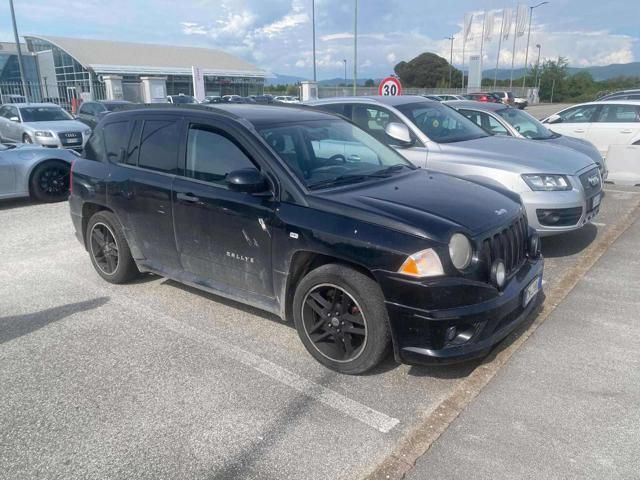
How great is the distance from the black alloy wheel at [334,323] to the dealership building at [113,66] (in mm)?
42875

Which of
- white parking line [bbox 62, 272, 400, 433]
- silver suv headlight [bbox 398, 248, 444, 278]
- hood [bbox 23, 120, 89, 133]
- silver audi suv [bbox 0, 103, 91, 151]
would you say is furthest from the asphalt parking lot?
hood [bbox 23, 120, 89, 133]

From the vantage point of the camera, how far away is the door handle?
412 centimetres

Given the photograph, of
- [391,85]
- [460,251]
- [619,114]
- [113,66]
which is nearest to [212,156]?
[460,251]

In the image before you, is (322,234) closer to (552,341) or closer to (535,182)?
(552,341)

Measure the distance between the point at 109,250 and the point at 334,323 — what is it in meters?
2.84

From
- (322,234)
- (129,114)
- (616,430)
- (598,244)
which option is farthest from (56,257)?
(598,244)

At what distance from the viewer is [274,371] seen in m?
3.61

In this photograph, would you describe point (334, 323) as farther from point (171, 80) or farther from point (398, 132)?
point (171, 80)

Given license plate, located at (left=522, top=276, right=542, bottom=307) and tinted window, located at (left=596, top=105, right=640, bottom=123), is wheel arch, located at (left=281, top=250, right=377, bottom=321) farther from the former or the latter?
tinted window, located at (left=596, top=105, right=640, bottom=123)

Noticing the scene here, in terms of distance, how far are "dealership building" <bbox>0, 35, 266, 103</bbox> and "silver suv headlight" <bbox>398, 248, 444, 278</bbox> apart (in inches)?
1711

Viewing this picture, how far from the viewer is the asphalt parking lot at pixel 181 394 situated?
2.73 meters

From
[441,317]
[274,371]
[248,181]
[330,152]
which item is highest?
[330,152]

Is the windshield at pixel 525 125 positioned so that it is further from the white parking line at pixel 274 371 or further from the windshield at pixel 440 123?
the white parking line at pixel 274 371

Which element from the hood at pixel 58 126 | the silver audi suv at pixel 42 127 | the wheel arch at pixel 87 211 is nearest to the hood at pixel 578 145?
the wheel arch at pixel 87 211
